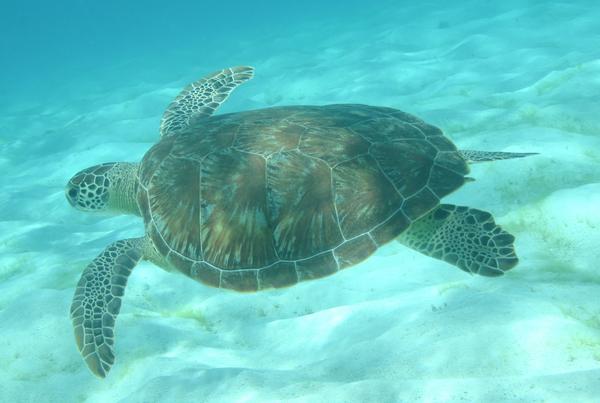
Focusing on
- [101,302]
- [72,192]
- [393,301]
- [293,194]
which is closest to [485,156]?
[393,301]

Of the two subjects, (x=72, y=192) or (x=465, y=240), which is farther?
(x=72, y=192)

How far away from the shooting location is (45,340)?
338cm

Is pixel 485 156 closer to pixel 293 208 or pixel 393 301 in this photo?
pixel 393 301

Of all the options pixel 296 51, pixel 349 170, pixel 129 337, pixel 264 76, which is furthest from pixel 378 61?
pixel 129 337

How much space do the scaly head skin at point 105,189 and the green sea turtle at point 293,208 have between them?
0.70 meters

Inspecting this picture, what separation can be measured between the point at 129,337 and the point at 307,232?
1.83 meters

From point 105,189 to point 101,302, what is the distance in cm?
147

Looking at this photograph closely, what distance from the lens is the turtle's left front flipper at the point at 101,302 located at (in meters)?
3.06

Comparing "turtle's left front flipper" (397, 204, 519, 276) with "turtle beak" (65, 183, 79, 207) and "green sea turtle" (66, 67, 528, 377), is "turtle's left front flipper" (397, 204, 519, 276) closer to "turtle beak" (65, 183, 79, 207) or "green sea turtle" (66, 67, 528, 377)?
"green sea turtle" (66, 67, 528, 377)

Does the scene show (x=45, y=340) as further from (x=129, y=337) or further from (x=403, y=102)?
(x=403, y=102)

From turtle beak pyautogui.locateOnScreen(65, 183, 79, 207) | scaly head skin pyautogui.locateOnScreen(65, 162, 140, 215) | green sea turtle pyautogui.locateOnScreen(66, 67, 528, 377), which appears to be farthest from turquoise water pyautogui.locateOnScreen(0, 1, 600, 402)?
turtle beak pyautogui.locateOnScreen(65, 183, 79, 207)

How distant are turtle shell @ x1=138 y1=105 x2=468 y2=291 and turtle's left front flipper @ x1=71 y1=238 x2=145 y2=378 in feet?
1.44

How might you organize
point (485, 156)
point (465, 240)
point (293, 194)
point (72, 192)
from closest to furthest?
point (465, 240) < point (293, 194) < point (485, 156) < point (72, 192)

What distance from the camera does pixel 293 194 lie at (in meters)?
3.07
